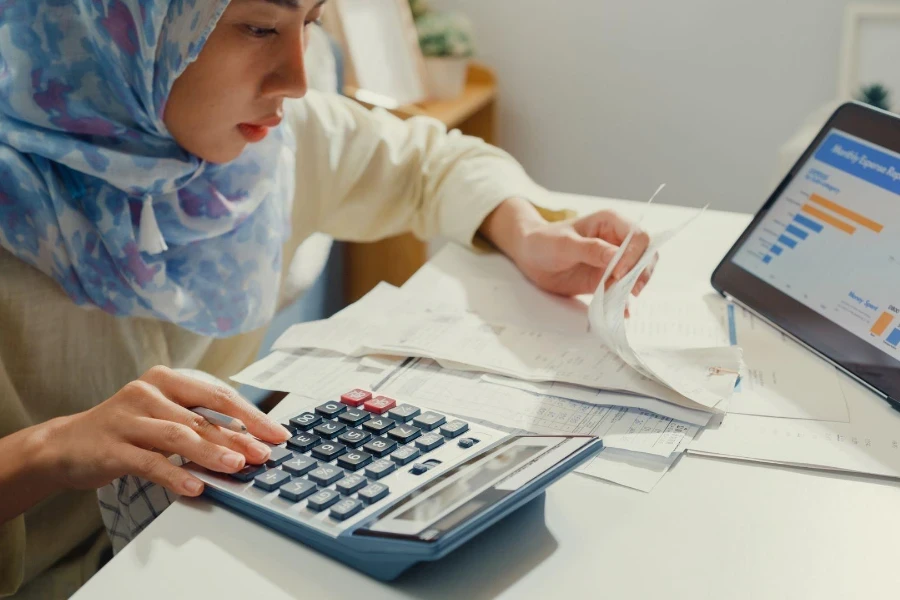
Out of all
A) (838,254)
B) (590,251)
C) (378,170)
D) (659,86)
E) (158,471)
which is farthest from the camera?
(659,86)

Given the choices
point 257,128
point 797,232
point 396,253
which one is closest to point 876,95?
point 396,253

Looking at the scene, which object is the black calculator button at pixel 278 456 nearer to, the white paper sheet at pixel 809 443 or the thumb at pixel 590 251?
the white paper sheet at pixel 809 443

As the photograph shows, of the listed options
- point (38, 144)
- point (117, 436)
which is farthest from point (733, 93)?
point (117, 436)

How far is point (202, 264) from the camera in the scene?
97 cm

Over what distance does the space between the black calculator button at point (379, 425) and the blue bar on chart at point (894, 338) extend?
0.40m

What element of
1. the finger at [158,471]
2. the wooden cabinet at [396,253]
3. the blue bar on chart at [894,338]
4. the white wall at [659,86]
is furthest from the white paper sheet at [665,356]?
the white wall at [659,86]

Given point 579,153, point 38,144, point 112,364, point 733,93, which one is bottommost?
point 579,153

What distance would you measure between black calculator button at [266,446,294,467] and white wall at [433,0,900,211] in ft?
5.67

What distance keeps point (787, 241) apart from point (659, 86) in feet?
4.51

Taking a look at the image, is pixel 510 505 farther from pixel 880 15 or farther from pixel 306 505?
pixel 880 15

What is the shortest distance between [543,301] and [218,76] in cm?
38

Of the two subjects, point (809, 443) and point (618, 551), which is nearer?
point (618, 551)

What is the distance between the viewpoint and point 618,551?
20.7 inches

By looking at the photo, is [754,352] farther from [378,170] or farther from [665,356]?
[378,170]
